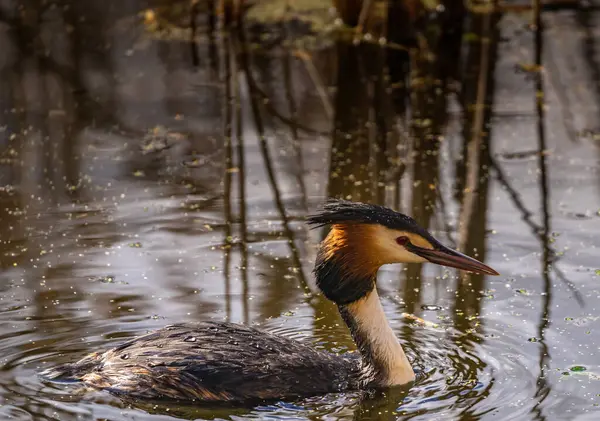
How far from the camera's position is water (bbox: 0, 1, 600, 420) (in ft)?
20.0

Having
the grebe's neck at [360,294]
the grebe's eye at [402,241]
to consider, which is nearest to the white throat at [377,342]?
the grebe's neck at [360,294]

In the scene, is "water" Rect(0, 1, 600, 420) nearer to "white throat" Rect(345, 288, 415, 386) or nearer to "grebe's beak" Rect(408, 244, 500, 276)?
"white throat" Rect(345, 288, 415, 386)

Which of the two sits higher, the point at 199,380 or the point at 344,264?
the point at 344,264

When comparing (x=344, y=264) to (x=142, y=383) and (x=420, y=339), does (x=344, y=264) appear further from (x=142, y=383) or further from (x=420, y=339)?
(x=142, y=383)

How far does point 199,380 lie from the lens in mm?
5680

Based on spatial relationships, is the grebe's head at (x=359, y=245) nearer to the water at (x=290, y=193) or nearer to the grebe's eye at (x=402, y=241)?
the grebe's eye at (x=402, y=241)

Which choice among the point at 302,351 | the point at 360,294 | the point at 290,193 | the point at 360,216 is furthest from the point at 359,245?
the point at 290,193

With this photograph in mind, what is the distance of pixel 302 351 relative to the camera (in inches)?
234

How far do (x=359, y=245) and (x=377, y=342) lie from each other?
0.48m

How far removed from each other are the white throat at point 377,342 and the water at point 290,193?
92 mm

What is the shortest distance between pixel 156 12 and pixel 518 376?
365 inches

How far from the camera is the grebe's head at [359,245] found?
19.6 feet

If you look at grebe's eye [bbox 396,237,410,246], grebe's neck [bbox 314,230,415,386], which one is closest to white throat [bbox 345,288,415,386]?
grebe's neck [bbox 314,230,415,386]

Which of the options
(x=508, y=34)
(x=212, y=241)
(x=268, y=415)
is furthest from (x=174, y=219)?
(x=508, y=34)
